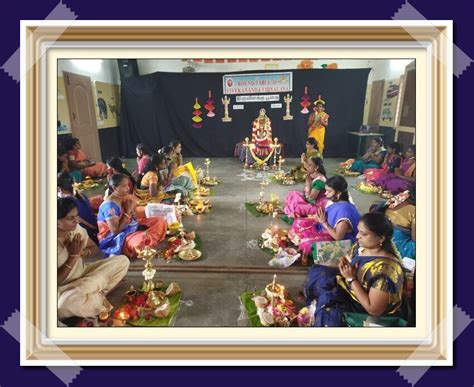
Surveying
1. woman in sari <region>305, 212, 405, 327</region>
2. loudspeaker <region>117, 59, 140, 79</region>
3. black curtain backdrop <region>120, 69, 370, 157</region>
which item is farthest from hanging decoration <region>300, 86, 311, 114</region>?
loudspeaker <region>117, 59, 140, 79</region>

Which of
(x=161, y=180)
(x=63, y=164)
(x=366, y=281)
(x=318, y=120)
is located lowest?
(x=366, y=281)

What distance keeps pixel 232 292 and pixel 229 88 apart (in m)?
1.22

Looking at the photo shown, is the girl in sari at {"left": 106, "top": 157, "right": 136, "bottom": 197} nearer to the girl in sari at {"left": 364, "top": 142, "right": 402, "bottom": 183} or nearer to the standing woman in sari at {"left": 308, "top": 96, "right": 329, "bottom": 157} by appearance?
the standing woman in sari at {"left": 308, "top": 96, "right": 329, "bottom": 157}

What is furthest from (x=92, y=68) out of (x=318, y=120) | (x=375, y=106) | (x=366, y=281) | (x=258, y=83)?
(x=366, y=281)

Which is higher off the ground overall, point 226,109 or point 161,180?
point 226,109

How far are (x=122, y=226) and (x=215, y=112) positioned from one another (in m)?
0.95

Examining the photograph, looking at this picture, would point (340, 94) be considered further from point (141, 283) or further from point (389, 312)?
point (141, 283)

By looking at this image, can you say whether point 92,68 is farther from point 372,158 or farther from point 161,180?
point 372,158

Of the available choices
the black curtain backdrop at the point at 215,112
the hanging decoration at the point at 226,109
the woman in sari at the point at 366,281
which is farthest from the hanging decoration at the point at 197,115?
the woman in sari at the point at 366,281

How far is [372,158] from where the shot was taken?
1.69 m

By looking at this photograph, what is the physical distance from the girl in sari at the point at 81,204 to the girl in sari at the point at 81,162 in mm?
79

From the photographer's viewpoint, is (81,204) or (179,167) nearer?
(81,204)

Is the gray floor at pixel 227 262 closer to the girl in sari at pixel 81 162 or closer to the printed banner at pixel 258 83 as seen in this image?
the girl in sari at pixel 81 162
